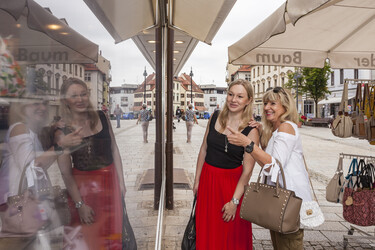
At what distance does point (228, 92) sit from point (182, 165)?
5951mm

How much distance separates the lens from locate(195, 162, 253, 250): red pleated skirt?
2.29 metres

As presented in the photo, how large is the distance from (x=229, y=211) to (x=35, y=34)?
2.08 m

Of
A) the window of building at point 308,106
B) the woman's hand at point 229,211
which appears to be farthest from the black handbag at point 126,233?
the window of building at point 308,106

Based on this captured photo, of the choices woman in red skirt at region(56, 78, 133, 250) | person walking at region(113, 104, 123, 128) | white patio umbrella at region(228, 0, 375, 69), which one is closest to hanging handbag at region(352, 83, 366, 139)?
white patio umbrella at region(228, 0, 375, 69)

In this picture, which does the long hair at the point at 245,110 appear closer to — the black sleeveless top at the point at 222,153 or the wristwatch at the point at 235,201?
the black sleeveless top at the point at 222,153

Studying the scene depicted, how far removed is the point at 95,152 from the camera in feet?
2.63

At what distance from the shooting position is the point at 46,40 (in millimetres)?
400

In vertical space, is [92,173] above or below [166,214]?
above

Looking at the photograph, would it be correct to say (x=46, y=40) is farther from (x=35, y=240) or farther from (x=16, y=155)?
(x=35, y=240)

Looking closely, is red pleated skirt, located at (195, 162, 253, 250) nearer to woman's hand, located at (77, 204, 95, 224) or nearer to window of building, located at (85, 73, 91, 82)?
woman's hand, located at (77, 204, 95, 224)

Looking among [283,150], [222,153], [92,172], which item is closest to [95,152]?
[92,172]

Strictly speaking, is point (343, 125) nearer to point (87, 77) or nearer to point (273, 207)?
point (273, 207)

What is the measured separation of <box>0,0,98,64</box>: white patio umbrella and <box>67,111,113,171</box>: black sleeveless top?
20cm

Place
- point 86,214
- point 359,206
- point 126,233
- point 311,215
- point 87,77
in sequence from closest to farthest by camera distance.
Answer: point 87,77, point 86,214, point 126,233, point 311,215, point 359,206
